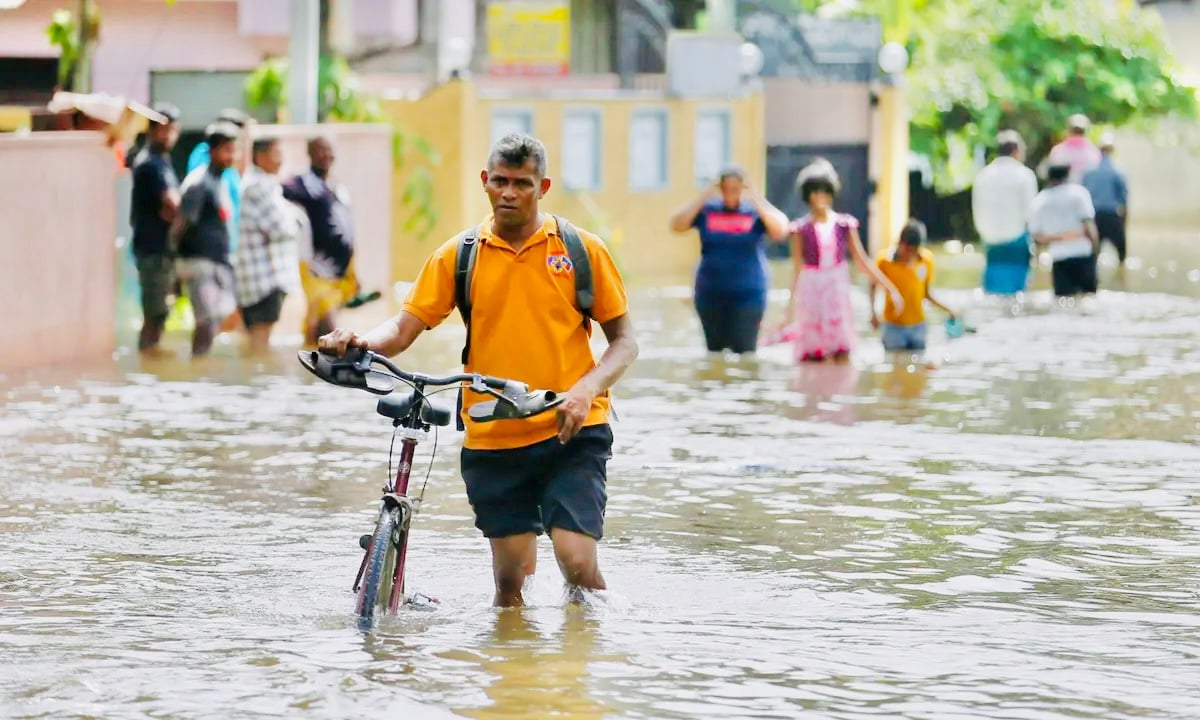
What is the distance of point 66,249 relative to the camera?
59.8 feet

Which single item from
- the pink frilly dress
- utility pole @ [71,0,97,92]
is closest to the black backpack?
the pink frilly dress

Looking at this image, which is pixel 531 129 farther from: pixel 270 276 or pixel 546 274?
pixel 546 274

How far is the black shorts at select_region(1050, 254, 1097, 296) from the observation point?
24469mm

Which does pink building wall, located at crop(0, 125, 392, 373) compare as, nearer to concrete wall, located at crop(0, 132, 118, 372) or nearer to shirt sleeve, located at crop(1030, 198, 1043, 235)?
A: concrete wall, located at crop(0, 132, 118, 372)

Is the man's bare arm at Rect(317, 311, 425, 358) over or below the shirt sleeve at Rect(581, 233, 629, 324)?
below

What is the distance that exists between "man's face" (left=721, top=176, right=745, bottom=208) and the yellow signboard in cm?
1470

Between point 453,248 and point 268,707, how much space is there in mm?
1591

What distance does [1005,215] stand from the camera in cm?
2372

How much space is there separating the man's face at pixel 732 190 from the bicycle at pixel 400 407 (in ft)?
32.8

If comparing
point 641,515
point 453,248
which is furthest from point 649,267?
point 453,248

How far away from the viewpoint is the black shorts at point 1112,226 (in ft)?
95.0

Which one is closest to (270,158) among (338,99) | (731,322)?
(731,322)

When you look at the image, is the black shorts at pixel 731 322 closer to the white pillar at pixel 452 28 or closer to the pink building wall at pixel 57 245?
the pink building wall at pixel 57 245

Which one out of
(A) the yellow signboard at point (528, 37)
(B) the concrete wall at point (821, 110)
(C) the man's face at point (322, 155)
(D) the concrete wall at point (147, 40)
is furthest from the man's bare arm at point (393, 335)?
(B) the concrete wall at point (821, 110)
